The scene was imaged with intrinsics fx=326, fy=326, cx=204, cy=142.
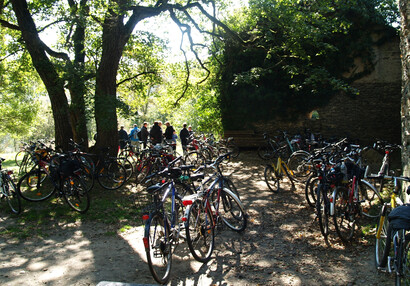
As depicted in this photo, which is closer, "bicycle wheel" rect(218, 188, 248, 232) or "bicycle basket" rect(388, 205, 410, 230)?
"bicycle basket" rect(388, 205, 410, 230)

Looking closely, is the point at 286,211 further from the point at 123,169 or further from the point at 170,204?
the point at 123,169

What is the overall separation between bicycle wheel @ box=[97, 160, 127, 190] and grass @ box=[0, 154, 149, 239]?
29.2 inches

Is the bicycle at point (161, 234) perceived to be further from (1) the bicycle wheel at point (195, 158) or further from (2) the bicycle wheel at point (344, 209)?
(1) the bicycle wheel at point (195, 158)

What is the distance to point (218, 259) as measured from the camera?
12.4 ft

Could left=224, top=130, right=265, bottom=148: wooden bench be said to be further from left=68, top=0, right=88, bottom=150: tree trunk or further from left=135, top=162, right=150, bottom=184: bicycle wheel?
left=135, top=162, right=150, bottom=184: bicycle wheel

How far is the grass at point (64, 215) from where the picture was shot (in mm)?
4980

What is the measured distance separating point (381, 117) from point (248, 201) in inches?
398

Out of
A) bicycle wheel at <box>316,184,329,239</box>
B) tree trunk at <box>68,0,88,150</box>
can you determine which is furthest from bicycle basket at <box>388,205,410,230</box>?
tree trunk at <box>68,0,88,150</box>

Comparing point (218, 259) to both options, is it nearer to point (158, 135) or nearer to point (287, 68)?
point (158, 135)

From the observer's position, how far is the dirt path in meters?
3.28

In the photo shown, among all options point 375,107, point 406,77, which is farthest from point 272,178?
point 375,107

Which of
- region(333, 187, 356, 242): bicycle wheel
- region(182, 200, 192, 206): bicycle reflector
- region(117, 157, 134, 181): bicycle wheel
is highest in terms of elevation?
region(182, 200, 192, 206): bicycle reflector

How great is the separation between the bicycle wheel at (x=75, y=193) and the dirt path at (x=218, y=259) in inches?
21.1

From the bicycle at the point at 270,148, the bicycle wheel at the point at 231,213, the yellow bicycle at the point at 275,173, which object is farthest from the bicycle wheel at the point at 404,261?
the bicycle at the point at 270,148
